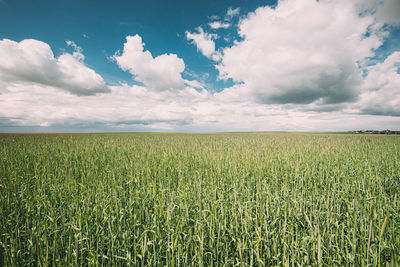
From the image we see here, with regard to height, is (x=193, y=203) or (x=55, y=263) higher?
(x=193, y=203)

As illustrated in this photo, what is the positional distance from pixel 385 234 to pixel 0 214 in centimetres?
736

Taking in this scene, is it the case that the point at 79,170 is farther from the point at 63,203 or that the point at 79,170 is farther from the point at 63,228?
the point at 63,228

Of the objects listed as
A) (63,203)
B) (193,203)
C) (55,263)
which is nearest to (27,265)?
(55,263)

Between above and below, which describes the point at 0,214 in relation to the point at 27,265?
above

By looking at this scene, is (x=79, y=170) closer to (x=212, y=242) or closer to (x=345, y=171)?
(x=212, y=242)

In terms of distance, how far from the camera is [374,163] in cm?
732

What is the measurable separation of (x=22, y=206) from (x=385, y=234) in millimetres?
7319

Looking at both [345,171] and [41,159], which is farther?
[41,159]

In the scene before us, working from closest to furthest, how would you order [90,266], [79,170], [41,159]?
1. [90,266]
2. [79,170]
3. [41,159]

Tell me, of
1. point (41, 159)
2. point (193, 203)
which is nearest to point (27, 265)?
point (193, 203)

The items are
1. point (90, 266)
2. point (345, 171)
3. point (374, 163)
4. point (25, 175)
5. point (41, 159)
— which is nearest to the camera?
point (90, 266)

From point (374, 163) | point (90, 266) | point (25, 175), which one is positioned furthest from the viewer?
point (374, 163)

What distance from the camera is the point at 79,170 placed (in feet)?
22.1

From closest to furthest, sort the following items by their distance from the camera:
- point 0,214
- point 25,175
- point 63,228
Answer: point 63,228, point 0,214, point 25,175
